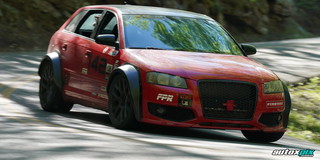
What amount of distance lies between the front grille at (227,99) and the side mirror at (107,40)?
1471 millimetres

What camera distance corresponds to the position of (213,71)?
8.42 m

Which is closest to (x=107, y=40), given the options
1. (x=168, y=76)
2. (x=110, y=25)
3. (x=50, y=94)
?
(x=110, y=25)

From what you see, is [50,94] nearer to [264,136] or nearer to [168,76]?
[168,76]

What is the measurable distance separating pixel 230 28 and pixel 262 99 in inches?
1201

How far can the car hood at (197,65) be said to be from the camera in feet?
27.4

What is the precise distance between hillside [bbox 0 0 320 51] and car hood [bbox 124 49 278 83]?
52.7 ft

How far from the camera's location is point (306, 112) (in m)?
13.6

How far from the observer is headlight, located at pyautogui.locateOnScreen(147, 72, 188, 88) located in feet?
27.2

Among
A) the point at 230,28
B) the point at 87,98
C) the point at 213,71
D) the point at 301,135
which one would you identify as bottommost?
the point at 230,28

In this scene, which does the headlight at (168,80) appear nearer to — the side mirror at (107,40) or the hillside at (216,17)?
the side mirror at (107,40)

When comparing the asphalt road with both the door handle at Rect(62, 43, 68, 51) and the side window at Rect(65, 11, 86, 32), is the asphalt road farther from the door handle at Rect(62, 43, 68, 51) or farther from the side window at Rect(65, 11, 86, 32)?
the side window at Rect(65, 11, 86, 32)

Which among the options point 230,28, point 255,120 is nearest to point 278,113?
point 255,120

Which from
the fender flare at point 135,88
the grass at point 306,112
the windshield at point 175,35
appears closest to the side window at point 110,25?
the windshield at point 175,35

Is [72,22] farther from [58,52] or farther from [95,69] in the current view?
[95,69]
